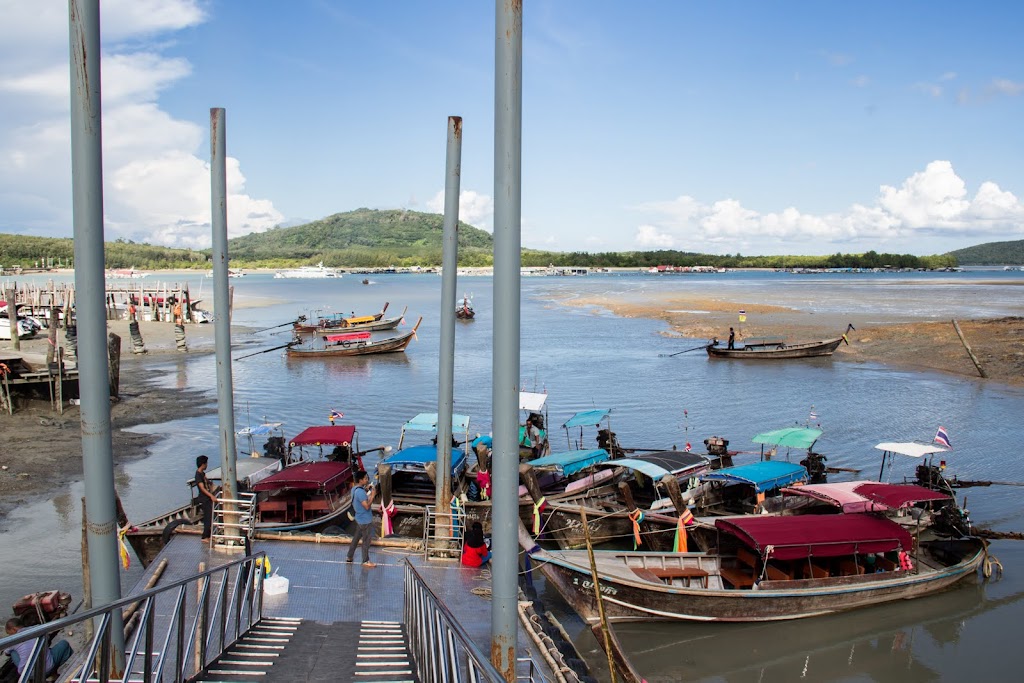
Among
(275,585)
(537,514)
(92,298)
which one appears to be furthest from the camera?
(537,514)

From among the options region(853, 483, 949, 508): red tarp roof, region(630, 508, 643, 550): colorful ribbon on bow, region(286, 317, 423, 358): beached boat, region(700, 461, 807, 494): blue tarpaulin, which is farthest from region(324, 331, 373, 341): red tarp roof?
region(853, 483, 949, 508): red tarp roof

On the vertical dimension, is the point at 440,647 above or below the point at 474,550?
above

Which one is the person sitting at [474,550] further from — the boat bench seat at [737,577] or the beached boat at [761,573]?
the boat bench seat at [737,577]

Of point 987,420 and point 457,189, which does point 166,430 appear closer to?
point 457,189

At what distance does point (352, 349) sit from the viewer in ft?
167

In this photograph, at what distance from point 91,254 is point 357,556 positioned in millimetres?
8549

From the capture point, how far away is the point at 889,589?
49.1 ft

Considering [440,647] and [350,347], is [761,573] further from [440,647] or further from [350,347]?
[350,347]

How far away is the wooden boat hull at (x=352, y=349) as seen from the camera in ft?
163

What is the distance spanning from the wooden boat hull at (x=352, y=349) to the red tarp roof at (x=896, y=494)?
37.6 metres

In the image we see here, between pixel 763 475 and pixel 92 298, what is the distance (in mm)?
15726

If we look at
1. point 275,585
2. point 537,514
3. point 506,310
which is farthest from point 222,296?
point 506,310

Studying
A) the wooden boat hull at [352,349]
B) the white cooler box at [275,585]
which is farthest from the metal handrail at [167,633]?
the wooden boat hull at [352,349]

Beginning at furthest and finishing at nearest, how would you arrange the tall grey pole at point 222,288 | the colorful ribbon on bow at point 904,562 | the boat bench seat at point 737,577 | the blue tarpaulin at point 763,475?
the blue tarpaulin at point 763,475 < the colorful ribbon on bow at point 904,562 < the boat bench seat at point 737,577 < the tall grey pole at point 222,288
